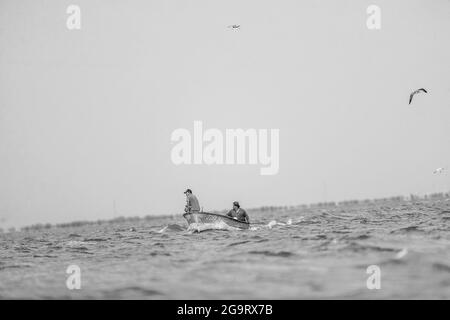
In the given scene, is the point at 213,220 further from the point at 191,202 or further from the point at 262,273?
the point at 262,273

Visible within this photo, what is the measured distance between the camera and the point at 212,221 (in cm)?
2745

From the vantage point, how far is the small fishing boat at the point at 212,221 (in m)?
27.2

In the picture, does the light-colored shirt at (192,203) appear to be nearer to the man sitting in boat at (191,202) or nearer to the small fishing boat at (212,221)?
the man sitting in boat at (191,202)

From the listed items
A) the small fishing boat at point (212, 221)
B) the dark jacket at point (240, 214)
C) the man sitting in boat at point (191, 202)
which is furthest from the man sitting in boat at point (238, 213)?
the man sitting in boat at point (191, 202)

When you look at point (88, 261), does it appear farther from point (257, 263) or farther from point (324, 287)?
point (324, 287)

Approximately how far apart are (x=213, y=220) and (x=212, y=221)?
0.33 feet

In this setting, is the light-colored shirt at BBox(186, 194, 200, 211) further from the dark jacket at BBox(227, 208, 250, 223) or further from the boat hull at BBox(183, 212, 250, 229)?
the dark jacket at BBox(227, 208, 250, 223)

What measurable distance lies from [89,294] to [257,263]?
446 cm

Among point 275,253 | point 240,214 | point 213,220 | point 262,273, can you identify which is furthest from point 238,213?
point 262,273

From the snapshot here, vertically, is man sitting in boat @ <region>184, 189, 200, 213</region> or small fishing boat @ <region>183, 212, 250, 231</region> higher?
man sitting in boat @ <region>184, 189, 200, 213</region>

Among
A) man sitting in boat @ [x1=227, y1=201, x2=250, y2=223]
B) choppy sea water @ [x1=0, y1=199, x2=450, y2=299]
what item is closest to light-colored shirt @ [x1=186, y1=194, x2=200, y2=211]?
man sitting in boat @ [x1=227, y1=201, x2=250, y2=223]

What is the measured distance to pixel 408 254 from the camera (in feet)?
39.5

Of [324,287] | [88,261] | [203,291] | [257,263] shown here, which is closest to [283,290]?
[324,287]

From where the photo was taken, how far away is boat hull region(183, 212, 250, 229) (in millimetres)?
27131
